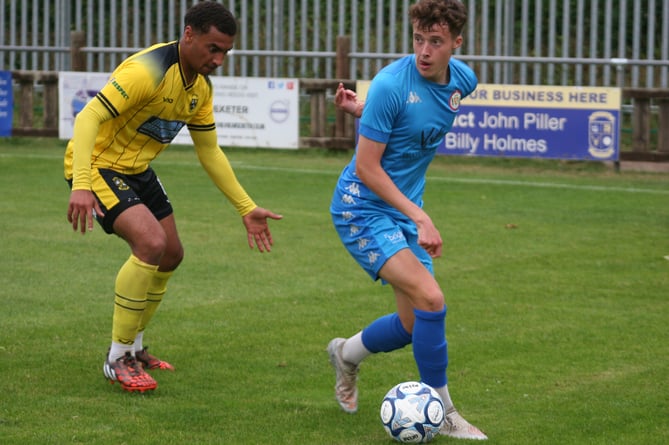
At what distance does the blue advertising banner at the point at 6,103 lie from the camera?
19328 millimetres

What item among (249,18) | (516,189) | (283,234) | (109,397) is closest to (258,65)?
(249,18)

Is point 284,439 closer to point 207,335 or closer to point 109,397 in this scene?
point 109,397

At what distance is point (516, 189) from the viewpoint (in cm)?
1544

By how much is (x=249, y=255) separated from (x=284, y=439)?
5403 mm

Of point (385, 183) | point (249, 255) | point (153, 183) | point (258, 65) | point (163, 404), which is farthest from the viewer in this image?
point (258, 65)

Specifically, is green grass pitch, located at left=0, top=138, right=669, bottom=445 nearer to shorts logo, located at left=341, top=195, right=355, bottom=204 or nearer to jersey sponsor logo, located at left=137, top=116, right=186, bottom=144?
shorts logo, located at left=341, top=195, right=355, bottom=204

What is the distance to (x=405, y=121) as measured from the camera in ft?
17.6

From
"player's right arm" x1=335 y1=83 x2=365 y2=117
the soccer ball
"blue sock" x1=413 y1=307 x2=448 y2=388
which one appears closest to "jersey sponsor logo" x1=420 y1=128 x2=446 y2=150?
"player's right arm" x1=335 y1=83 x2=365 y2=117

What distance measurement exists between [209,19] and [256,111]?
12.4m

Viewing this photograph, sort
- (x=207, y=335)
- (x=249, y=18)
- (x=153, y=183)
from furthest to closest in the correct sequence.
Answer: (x=249, y=18) < (x=207, y=335) < (x=153, y=183)

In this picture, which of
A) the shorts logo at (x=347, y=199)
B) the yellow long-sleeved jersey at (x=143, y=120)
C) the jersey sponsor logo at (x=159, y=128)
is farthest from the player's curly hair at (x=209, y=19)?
the shorts logo at (x=347, y=199)

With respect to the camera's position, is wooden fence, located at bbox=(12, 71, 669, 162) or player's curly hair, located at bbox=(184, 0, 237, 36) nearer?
player's curly hair, located at bbox=(184, 0, 237, 36)

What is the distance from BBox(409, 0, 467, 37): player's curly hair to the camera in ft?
17.2

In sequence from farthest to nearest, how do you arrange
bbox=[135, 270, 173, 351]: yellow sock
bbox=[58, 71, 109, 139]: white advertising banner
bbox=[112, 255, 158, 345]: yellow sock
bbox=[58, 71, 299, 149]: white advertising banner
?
bbox=[58, 71, 109, 139]: white advertising banner, bbox=[58, 71, 299, 149]: white advertising banner, bbox=[135, 270, 173, 351]: yellow sock, bbox=[112, 255, 158, 345]: yellow sock
